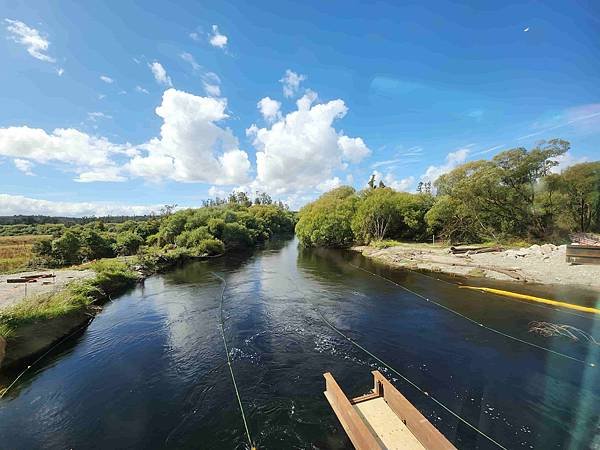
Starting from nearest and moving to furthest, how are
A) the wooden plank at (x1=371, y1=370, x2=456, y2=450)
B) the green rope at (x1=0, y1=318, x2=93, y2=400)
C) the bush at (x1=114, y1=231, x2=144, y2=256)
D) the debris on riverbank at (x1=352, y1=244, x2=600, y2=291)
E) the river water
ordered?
the wooden plank at (x1=371, y1=370, x2=456, y2=450), the river water, the green rope at (x1=0, y1=318, x2=93, y2=400), the debris on riverbank at (x1=352, y1=244, x2=600, y2=291), the bush at (x1=114, y1=231, x2=144, y2=256)

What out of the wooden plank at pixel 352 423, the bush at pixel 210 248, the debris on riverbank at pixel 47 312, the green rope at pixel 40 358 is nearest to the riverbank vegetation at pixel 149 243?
the bush at pixel 210 248

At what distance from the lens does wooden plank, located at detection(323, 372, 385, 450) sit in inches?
236

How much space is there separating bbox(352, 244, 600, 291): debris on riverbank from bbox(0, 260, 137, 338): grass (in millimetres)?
30494

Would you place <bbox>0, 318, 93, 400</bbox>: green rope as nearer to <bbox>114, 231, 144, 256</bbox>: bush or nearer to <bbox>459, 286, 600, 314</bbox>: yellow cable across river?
<bbox>459, 286, 600, 314</bbox>: yellow cable across river

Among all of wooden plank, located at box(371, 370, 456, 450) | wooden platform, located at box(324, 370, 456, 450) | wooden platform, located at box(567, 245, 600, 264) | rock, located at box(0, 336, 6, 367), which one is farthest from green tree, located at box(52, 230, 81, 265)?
wooden platform, located at box(567, 245, 600, 264)

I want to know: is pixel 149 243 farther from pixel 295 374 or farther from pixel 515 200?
pixel 515 200

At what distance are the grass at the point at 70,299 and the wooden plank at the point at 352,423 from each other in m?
15.6

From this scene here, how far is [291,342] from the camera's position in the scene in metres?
14.2

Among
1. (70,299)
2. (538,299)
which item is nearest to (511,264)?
(538,299)

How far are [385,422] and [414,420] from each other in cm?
90

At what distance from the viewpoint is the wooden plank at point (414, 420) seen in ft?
19.2

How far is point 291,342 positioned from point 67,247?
3837cm

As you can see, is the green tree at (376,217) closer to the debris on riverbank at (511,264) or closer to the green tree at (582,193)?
the debris on riverbank at (511,264)

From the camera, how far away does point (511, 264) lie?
2767cm
